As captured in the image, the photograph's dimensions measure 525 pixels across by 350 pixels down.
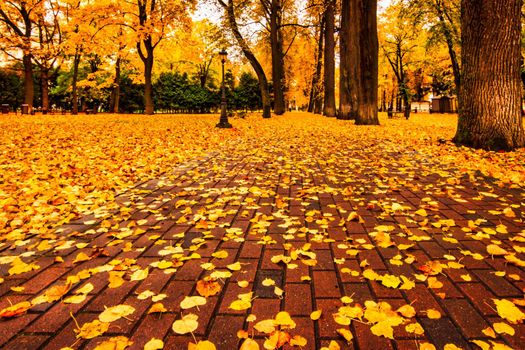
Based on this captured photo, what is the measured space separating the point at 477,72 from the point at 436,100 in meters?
38.2

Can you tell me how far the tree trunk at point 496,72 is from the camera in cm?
797

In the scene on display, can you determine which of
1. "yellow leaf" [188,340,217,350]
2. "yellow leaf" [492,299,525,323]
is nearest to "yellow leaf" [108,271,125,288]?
"yellow leaf" [188,340,217,350]

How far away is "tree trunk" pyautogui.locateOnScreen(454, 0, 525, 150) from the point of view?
7973 mm

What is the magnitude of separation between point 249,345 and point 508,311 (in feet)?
5.66

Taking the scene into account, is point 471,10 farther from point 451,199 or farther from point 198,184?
point 198,184

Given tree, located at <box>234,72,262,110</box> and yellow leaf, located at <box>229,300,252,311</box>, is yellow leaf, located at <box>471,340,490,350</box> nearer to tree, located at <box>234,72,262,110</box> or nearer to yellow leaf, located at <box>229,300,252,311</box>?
yellow leaf, located at <box>229,300,252,311</box>

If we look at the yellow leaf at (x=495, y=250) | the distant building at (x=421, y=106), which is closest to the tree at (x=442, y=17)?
the yellow leaf at (x=495, y=250)

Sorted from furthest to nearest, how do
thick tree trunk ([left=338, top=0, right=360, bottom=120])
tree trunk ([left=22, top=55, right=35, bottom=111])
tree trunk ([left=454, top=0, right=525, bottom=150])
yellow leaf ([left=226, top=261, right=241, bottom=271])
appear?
tree trunk ([left=22, top=55, right=35, bottom=111]), thick tree trunk ([left=338, top=0, right=360, bottom=120]), tree trunk ([left=454, top=0, right=525, bottom=150]), yellow leaf ([left=226, top=261, right=241, bottom=271])

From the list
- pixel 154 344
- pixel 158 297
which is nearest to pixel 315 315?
pixel 154 344

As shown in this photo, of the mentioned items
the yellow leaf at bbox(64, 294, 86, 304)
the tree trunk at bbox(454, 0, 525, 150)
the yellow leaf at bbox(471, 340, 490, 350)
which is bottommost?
the yellow leaf at bbox(471, 340, 490, 350)

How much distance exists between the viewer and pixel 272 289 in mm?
2555

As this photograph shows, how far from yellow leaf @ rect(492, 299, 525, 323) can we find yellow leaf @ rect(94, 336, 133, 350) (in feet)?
7.74

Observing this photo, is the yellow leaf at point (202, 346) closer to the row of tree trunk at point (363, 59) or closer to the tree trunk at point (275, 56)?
the row of tree trunk at point (363, 59)

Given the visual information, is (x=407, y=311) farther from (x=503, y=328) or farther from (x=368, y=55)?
(x=368, y=55)
